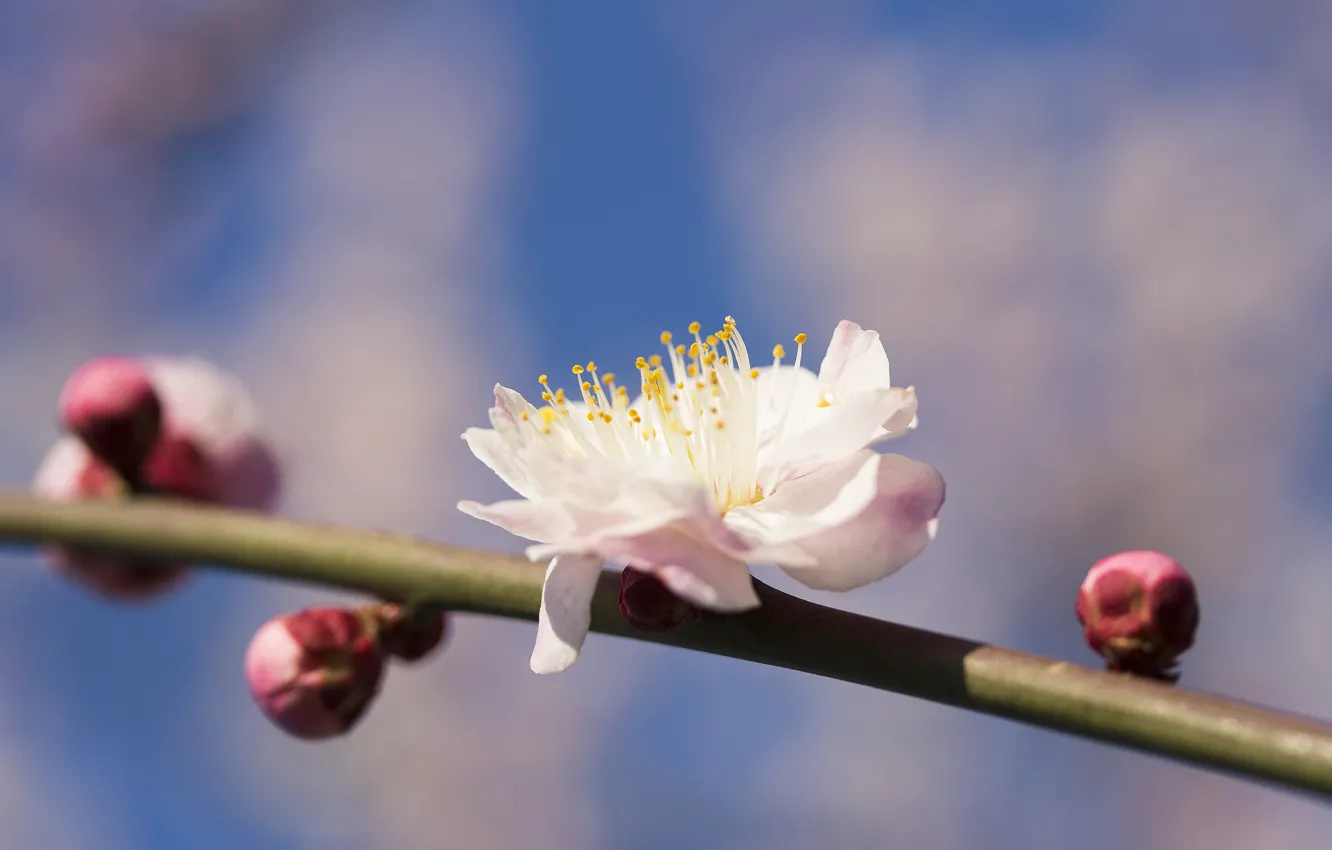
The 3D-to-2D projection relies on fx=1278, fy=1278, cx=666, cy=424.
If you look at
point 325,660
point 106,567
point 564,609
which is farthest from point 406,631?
point 106,567

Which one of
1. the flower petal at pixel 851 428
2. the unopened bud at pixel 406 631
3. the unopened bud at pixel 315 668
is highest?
the flower petal at pixel 851 428

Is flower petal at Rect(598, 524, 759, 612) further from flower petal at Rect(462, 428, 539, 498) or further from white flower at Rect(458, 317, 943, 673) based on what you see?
flower petal at Rect(462, 428, 539, 498)

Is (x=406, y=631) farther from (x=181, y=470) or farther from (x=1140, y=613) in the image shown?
(x=1140, y=613)

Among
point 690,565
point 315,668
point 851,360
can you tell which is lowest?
point 315,668

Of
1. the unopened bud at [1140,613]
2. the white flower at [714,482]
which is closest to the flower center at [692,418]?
the white flower at [714,482]

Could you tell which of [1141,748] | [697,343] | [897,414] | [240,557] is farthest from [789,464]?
[240,557]

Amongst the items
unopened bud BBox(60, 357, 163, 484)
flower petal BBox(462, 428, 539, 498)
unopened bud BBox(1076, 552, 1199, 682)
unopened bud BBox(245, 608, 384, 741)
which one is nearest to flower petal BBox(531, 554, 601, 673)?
flower petal BBox(462, 428, 539, 498)

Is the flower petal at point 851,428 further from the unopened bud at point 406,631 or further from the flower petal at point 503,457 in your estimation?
the unopened bud at point 406,631
